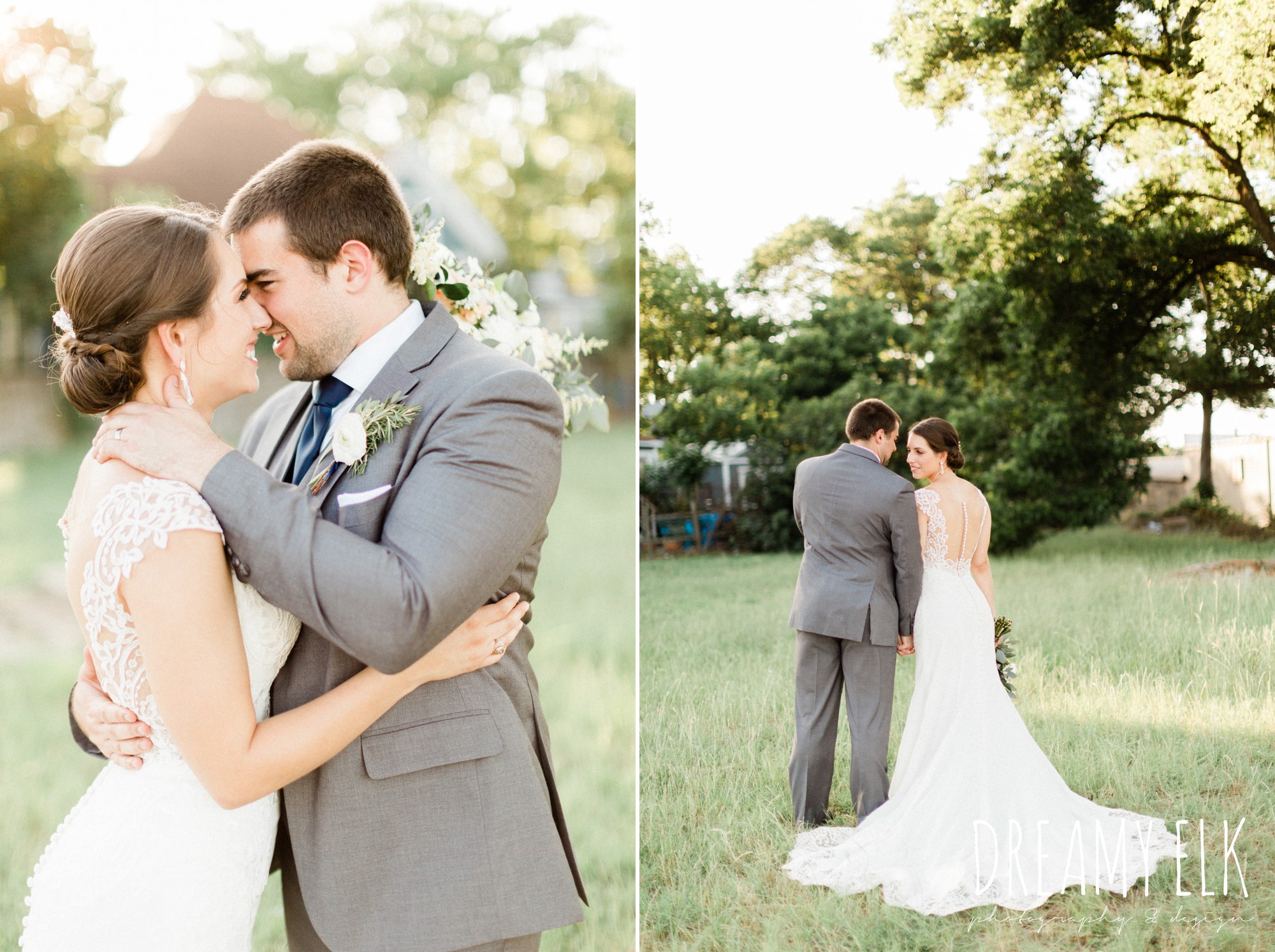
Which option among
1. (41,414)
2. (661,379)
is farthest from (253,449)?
(41,414)

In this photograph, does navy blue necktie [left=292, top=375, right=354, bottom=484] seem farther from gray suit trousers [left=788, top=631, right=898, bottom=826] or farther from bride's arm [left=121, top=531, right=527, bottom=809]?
gray suit trousers [left=788, top=631, right=898, bottom=826]

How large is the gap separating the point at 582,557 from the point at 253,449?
798cm

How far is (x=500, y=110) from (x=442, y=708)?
26.3 m

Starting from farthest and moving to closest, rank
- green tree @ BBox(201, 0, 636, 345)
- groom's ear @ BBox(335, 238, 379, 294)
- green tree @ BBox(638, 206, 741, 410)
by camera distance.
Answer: green tree @ BBox(201, 0, 636, 345)
green tree @ BBox(638, 206, 741, 410)
groom's ear @ BBox(335, 238, 379, 294)

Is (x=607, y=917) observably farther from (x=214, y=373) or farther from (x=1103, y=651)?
(x=214, y=373)

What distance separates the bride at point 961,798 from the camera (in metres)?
2.96

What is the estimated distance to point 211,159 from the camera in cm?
1983

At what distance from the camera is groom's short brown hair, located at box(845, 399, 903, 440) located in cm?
325

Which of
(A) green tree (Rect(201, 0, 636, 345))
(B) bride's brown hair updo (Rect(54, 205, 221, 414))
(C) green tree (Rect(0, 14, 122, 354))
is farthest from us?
(A) green tree (Rect(201, 0, 636, 345))

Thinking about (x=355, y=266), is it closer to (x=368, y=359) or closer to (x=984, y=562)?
(x=368, y=359)

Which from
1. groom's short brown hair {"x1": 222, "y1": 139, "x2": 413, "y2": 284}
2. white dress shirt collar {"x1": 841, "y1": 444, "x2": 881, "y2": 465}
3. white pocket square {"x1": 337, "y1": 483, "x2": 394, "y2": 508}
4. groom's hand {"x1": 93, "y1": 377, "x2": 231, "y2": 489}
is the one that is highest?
groom's short brown hair {"x1": 222, "y1": 139, "x2": 413, "y2": 284}

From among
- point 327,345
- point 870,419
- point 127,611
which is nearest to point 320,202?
point 327,345

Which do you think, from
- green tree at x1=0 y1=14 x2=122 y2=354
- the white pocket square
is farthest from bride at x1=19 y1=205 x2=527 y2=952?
green tree at x1=0 y1=14 x2=122 y2=354

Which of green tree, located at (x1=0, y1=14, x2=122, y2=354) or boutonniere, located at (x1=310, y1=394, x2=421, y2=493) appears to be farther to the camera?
green tree, located at (x1=0, y1=14, x2=122, y2=354)
